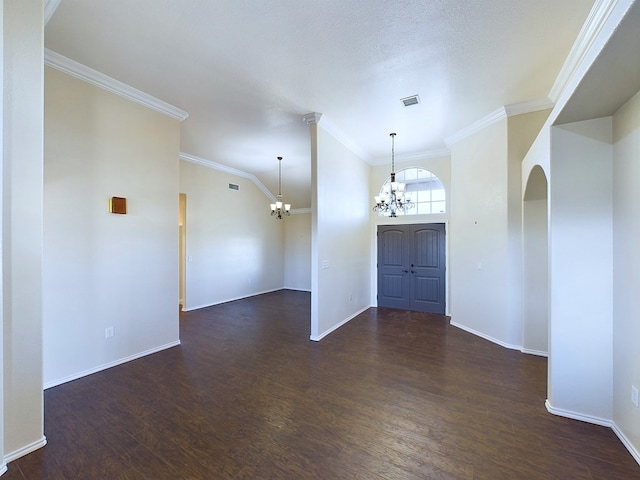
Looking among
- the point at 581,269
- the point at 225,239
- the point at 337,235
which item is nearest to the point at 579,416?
the point at 581,269

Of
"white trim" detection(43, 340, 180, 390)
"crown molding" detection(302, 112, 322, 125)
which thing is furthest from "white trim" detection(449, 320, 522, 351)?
"white trim" detection(43, 340, 180, 390)

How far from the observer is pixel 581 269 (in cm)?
229

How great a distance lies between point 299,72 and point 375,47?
0.88 m

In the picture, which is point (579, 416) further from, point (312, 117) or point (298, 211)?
point (298, 211)

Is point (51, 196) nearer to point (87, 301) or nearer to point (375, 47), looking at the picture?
point (87, 301)

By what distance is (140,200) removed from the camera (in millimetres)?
3479

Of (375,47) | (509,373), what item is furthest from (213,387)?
(375,47)

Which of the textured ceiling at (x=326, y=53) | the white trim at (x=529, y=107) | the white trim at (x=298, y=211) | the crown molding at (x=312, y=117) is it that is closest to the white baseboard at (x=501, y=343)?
the white trim at (x=529, y=107)

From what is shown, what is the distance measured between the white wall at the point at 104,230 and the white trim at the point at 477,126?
4.73 m

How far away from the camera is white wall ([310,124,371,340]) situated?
13.5 feet

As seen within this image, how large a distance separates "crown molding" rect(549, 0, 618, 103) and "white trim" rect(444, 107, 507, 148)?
2.20ft

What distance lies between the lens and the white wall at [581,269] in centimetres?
222

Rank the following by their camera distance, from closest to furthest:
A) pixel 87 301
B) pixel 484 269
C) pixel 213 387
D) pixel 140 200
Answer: pixel 213 387 < pixel 87 301 < pixel 140 200 < pixel 484 269

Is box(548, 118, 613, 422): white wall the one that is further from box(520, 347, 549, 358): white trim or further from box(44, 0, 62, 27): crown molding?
box(44, 0, 62, 27): crown molding
